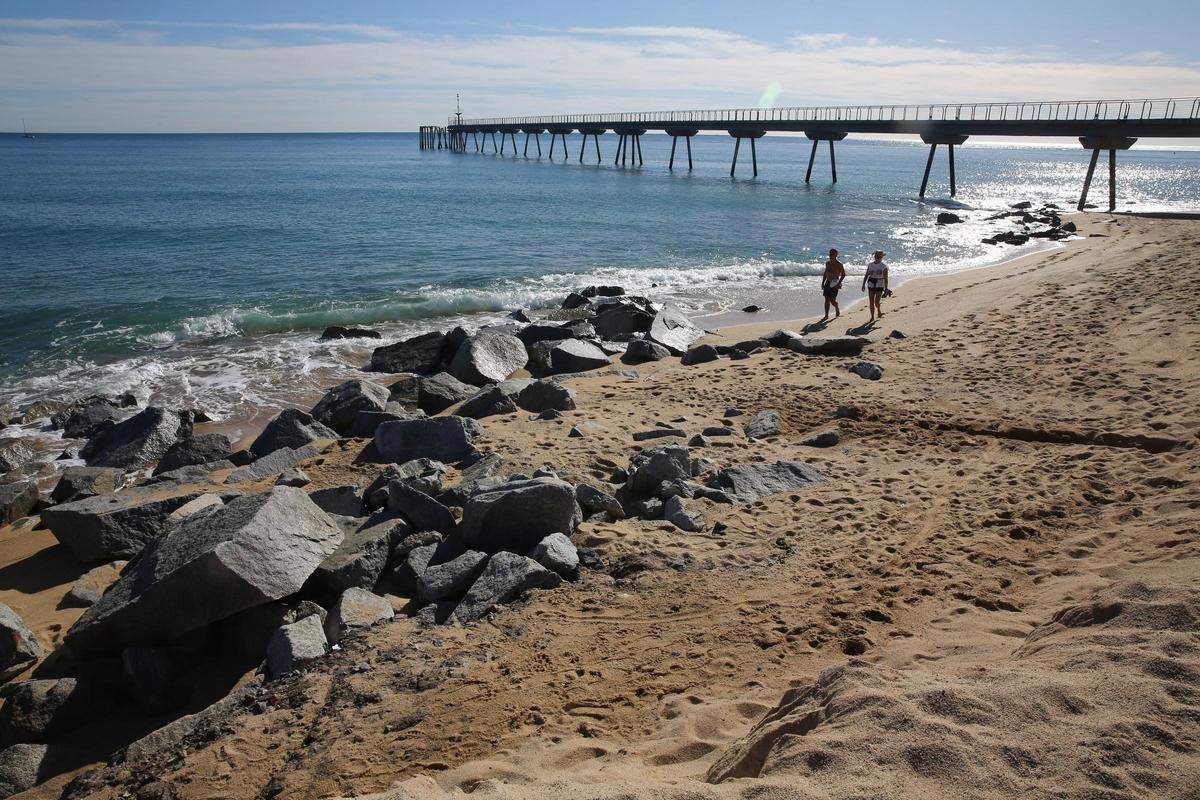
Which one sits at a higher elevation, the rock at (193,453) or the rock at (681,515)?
the rock at (681,515)

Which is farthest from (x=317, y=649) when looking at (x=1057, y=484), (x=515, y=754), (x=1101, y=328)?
(x=1101, y=328)

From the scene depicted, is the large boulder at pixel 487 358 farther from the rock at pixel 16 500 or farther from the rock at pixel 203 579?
the rock at pixel 203 579

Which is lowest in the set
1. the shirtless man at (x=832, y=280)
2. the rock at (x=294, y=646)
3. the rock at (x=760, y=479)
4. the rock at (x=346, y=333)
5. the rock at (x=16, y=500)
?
the rock at (x=16, y=500)

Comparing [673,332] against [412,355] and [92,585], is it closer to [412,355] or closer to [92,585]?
[412,355]

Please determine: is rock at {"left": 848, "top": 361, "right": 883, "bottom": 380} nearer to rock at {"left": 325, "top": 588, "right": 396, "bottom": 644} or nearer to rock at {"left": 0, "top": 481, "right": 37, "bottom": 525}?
rock at {"left": 325, "top": 588, "right": 396, "bottom": 644}

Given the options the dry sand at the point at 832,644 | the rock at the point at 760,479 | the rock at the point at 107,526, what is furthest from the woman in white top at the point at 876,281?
the rock at the point at 107,526

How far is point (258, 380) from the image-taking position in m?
14.4

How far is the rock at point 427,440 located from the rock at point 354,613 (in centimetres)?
299

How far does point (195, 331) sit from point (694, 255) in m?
17.1

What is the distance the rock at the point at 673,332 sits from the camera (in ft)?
49.0

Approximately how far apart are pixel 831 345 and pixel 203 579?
34.4 ft

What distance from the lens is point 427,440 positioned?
8.82 meters

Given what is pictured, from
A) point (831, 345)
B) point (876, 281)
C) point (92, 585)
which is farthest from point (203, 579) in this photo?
point (876, 281)

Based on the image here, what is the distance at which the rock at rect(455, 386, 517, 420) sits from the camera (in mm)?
10703
